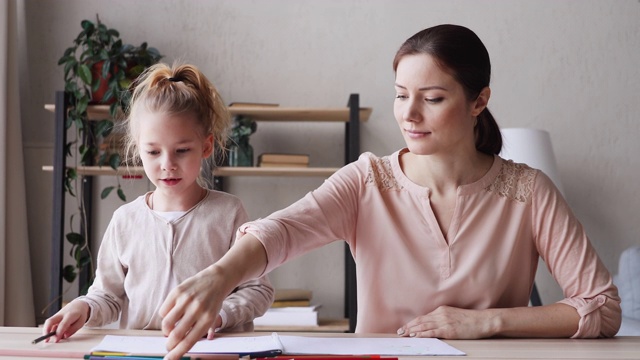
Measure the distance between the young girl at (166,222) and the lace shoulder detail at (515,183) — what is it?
0.52 meters

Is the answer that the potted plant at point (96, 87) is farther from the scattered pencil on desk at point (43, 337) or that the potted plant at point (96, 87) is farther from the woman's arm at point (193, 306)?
the woman's arm at point (193, 306)

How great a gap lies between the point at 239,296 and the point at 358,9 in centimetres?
238

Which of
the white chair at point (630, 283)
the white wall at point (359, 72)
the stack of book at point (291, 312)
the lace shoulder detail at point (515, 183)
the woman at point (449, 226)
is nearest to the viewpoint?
the woman at point (449, 226)

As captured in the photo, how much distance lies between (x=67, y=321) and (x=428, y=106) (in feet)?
2.47

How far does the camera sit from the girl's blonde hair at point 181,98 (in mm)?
1569

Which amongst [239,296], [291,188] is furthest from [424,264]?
[291,188]

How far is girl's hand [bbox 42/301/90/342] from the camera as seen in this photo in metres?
1.20

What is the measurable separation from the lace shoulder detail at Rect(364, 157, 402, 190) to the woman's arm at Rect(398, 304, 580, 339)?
0.30 m

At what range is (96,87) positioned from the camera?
3.17 meters

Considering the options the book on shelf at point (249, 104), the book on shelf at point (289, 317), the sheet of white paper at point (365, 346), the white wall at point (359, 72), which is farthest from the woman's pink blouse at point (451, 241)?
the white wall at point (359, 72)

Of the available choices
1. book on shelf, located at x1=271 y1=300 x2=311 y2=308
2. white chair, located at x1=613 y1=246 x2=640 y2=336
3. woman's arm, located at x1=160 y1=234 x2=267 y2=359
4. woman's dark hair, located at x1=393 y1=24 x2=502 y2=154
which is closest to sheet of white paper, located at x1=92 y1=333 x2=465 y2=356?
woman's arm, located at x1=160 y1=234 x2=267 y2=359

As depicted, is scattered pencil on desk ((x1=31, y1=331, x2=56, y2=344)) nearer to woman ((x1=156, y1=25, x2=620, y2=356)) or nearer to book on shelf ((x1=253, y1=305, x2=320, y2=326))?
woman ((x1=156, y1=25, x2=620, y2=356))

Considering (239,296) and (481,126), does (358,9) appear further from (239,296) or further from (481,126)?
(239,296)

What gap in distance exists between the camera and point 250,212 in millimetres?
3477
